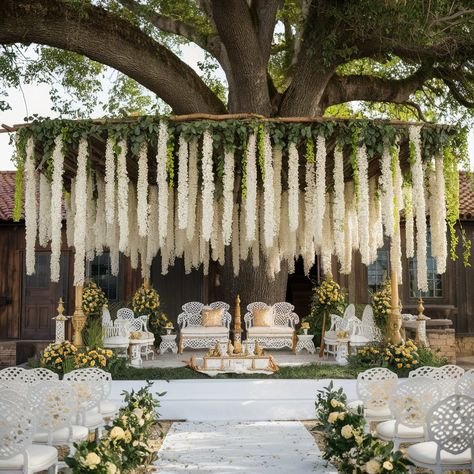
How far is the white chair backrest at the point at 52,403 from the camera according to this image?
461 cm

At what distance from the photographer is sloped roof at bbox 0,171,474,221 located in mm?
12884

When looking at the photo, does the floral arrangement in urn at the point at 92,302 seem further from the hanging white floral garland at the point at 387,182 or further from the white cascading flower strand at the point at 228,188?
the hanging white floral garland at the point at 387,182

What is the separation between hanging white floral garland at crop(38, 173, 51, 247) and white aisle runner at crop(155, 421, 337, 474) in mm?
3049

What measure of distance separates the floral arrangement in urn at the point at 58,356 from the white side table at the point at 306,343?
4.04 meters

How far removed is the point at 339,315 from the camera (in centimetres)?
1107

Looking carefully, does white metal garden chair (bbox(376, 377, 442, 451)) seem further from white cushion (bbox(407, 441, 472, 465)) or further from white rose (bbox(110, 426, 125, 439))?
white rose (bbox(110, 426, 125, 439))

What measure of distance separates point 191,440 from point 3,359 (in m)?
7.31

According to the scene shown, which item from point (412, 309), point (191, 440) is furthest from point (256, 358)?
point (412, 309)

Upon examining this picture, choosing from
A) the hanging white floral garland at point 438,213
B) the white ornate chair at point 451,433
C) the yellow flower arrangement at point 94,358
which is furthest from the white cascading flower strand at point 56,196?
the white ornate chair at point 451,433

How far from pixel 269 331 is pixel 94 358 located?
3.39 meters

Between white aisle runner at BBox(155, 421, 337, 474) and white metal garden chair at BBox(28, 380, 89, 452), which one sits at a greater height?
white metal garden chair at BBox(28, 380, 89, 452)

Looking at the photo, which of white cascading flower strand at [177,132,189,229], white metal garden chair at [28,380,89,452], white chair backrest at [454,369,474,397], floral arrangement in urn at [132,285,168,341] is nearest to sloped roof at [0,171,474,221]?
floral arrangement in urn at [132,285,168,341]

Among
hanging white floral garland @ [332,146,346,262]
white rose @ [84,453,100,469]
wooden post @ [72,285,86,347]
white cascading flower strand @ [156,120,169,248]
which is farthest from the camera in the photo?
wooden post @ [72,285,86,347]

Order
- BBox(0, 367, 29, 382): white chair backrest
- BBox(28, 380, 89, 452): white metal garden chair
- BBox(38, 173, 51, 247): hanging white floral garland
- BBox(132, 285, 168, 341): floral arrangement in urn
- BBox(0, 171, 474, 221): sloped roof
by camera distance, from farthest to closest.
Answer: BBox(0, 171, 474, 221): sloped roof
BBox(132, 285, 168, 341): floral arrangement in urn
BBox(38, 173, 51, 247): hanging white floral garland
BBox(0, 367, 29, 382): white chair backrest
BBox(28, 380, 89, 452): white metal garden chair
